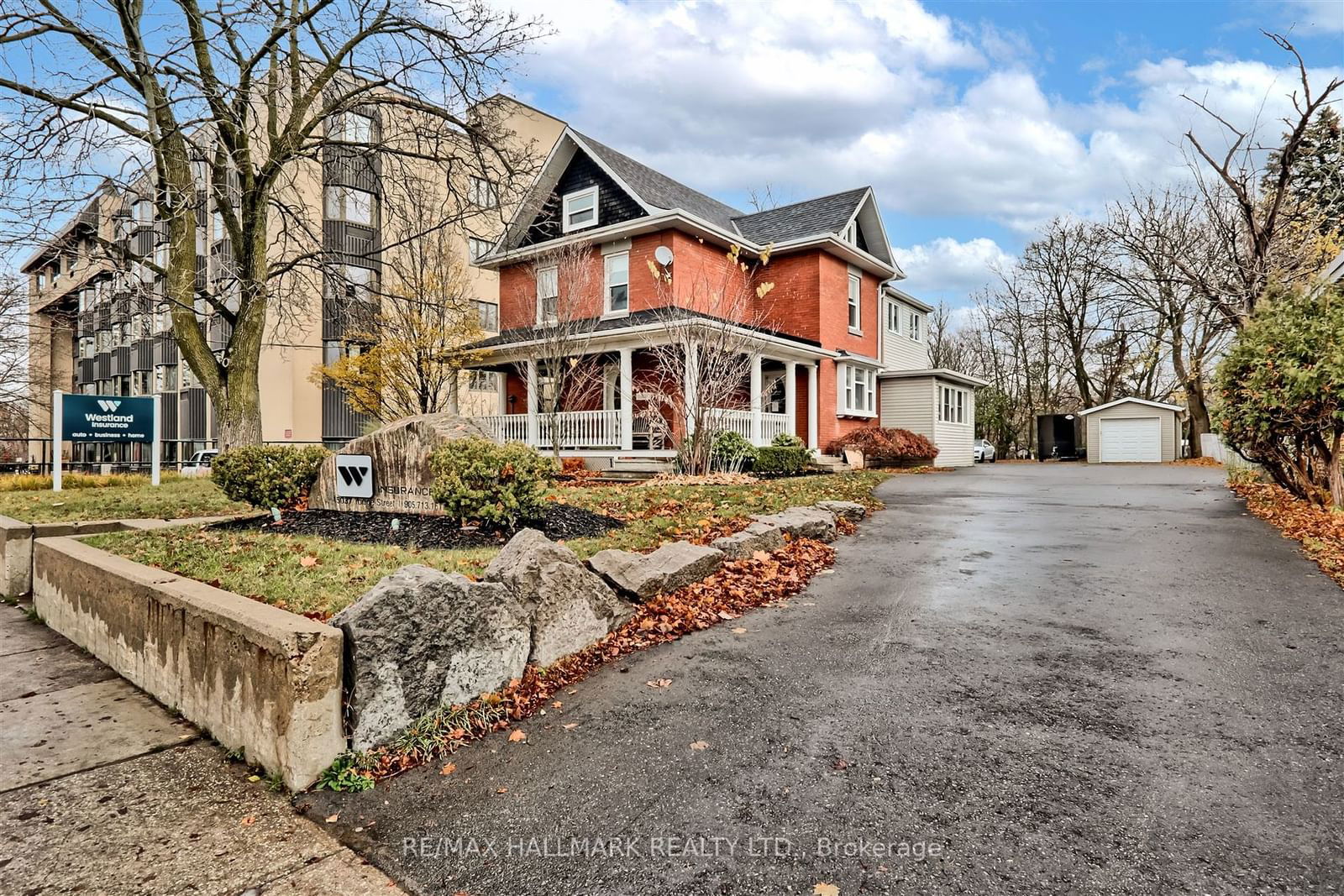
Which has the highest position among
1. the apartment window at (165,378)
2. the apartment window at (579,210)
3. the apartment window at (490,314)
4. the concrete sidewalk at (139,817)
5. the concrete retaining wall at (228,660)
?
the apartment window at (579,210)

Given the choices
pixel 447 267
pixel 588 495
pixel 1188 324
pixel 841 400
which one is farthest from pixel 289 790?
pixel 1188 324

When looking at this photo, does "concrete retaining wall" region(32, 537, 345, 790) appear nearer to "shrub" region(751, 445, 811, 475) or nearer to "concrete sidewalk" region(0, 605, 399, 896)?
"concrete sidewalk" region(0, 605, 399, 896)

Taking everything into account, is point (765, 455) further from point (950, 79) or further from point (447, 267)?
point (447, 267)

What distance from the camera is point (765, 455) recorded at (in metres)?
14.4

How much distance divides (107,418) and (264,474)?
8.34 metres

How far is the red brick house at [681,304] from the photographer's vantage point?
1650cm

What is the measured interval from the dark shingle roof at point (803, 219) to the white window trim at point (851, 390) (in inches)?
165

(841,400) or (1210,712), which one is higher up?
(841,400)

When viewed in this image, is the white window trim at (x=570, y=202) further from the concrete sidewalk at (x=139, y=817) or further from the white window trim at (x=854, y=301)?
the concrete sidewalk at (x=139, y=817)

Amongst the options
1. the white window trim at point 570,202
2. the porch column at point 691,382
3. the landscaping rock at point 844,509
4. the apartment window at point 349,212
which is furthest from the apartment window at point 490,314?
the landscaping rock at point 844,509

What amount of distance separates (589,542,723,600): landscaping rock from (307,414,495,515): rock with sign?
2.42 m

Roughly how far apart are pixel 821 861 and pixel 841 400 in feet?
63.9

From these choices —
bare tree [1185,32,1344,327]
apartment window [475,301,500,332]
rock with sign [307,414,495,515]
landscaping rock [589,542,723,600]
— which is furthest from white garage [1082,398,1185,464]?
rock with sign [307,414,495,515]

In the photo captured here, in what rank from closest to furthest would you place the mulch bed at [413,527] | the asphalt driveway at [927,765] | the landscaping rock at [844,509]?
the asphalt driveway at [927,765], the mulch bed at [413,527], the landscaping rock at [844,509]
